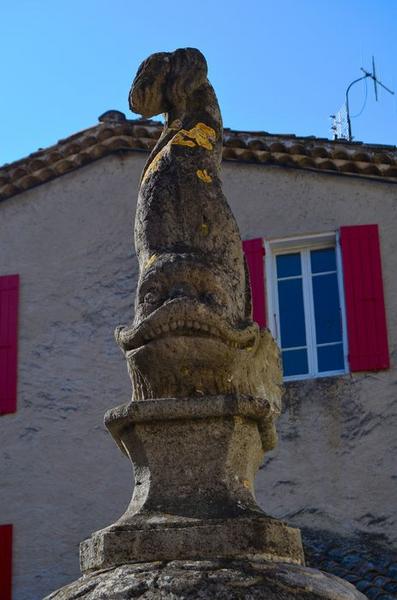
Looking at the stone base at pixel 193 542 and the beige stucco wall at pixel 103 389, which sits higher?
the beige stucco wall at pixel 103 389

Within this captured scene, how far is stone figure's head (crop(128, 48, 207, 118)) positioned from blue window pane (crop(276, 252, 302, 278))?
24.0 feet

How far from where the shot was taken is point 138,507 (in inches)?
163

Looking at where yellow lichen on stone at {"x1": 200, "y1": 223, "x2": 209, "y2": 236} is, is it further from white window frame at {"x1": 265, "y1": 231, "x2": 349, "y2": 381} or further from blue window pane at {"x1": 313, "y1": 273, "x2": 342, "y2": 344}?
blue window pane at {"x1": 313, "y1": 273, "x2": 342, "y2": 344}

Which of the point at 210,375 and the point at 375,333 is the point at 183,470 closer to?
the point at 210,375

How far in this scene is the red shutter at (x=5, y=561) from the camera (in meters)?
11.7

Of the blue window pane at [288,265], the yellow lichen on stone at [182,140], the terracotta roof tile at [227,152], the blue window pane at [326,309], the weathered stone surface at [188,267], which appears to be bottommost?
the weathered stone surface at [188,267]

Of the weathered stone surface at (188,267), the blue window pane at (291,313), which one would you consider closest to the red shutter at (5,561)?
the blue window pane at (291,313)

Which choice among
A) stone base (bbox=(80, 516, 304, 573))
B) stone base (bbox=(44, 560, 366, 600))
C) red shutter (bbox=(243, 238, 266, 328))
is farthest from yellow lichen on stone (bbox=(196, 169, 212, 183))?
red shutter (bbox=(243, 238, 266, 328))

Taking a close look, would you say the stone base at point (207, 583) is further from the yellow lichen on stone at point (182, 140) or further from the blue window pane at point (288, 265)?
the blue window pane at point (288, 265)

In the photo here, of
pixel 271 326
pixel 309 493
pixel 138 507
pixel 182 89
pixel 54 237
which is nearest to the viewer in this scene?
pixel 138 507

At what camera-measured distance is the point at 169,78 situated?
521 centimetres

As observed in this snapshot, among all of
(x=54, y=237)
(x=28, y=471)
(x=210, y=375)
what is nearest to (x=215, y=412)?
(x=210, y=375)

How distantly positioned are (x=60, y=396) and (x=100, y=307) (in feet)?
3.58

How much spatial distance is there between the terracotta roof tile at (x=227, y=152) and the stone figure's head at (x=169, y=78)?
24.6 ft
